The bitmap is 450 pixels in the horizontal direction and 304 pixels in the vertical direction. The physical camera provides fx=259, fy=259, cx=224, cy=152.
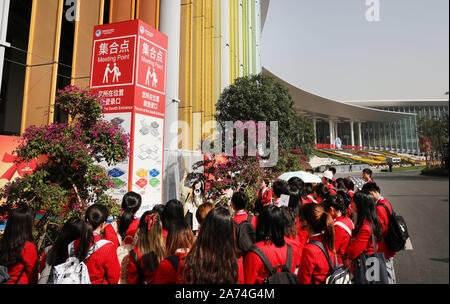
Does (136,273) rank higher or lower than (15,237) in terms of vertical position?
lower

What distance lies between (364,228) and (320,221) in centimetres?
64

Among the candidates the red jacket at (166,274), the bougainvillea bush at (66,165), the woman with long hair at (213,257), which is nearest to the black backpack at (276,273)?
the woman with long hair at (213,257)

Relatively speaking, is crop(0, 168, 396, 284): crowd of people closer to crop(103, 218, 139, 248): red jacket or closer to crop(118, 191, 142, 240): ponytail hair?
crop(103, 218, 139, 248): red jacket

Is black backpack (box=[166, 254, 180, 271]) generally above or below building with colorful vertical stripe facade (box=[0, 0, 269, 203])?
below

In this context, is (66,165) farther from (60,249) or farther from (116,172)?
(60,249)

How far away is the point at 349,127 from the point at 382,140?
1020cm

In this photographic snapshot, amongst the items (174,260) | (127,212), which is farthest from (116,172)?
(174,260)

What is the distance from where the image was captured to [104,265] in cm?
210

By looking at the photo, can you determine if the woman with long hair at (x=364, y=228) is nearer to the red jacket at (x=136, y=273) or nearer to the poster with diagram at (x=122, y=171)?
the red jacket at (x=136, y=273)

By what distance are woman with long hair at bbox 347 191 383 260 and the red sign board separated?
476 cm

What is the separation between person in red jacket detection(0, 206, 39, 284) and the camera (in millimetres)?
2076

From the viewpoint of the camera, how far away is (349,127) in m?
75.8

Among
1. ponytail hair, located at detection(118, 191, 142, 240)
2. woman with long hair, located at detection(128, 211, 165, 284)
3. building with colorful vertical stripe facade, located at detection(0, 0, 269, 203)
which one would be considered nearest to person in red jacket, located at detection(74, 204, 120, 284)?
woman with long hair, located at detection(128, 211, 165, 284)
